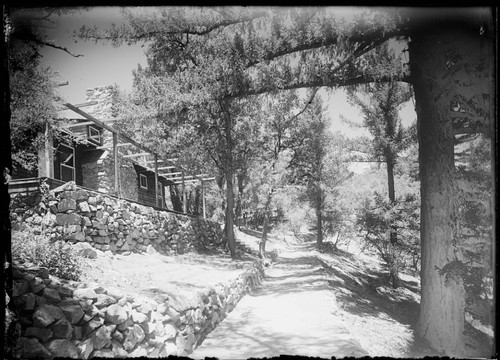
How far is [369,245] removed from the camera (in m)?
13.3

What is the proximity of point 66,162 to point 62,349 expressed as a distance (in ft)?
45.9

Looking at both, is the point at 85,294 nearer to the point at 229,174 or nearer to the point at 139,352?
the point at 139,352

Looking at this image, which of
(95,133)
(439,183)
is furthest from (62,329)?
(95,133)

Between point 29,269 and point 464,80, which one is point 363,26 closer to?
point 464,80

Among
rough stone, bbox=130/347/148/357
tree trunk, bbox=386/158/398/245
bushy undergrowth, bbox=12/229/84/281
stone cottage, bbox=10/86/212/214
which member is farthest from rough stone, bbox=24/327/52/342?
tree trunk, bbox=386/158/398/245

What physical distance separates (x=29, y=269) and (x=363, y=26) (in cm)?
635

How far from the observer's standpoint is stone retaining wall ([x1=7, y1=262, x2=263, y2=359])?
8.81 feet

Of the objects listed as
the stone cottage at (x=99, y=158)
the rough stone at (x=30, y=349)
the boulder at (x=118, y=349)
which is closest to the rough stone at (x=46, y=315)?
the rough stone at (x=30, y=349)

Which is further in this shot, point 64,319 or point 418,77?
point 418,77

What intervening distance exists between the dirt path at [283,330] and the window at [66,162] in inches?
421

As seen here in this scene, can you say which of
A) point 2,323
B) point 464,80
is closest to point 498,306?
point 2,323

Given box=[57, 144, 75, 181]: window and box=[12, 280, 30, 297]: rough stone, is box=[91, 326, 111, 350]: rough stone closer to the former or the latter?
box=[12, 280, 30, 297]: rough stone

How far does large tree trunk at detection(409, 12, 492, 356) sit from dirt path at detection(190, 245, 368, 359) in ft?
6.30

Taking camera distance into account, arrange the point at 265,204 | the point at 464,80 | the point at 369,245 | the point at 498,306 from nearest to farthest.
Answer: the point at 498,306 < the point at 464,80 < the point at 369,245 < the point at 265,204
